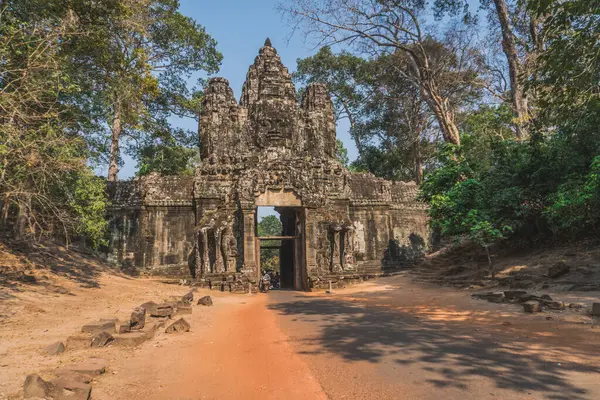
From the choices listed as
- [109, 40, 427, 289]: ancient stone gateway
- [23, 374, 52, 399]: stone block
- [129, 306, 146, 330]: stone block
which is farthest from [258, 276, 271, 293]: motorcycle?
[23, 374, 52, 399]: stone block

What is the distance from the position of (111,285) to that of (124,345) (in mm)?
7493

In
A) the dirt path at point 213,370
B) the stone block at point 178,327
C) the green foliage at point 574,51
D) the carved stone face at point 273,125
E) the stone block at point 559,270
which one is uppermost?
the carved stone face at point 273,125

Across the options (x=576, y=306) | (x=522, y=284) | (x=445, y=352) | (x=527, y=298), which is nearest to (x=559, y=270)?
(x=522, y=284)

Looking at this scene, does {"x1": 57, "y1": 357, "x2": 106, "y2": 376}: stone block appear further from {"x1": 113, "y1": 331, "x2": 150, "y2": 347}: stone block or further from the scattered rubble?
the scattered rubble

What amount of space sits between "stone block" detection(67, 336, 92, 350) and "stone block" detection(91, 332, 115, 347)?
0.07 meters

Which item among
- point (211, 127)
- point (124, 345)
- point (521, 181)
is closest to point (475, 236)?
point (521, 181)

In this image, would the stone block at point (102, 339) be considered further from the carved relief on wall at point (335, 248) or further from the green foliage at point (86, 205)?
the carved relief on wall at point (335, 248)

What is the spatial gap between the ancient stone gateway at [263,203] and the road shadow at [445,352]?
28.1 feet

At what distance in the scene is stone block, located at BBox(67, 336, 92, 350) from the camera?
5.23 metres

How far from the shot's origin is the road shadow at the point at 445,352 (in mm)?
A: 3898

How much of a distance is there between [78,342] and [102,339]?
293 mm

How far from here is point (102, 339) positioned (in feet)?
17.6

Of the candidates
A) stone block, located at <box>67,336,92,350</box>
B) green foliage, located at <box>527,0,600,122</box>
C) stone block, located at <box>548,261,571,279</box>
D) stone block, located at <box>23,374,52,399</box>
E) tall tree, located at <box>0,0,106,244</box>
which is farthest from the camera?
stone block, located at <box>548,261,571,279</box>

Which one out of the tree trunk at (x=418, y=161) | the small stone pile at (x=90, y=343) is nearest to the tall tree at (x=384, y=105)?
the tree trunk at (x=418, y=161)
